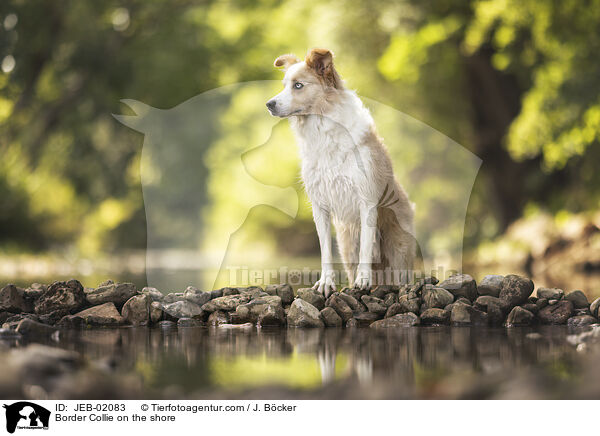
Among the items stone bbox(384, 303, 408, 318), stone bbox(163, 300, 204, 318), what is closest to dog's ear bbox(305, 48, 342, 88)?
stone bbox(384, 303, 408, 318)

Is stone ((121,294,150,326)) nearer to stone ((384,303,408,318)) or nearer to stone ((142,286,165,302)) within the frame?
stone ((142,286,165,302))

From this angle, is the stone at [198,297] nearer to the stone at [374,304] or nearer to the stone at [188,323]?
the stone at [188,323]

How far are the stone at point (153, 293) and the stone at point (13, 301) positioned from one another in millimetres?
702

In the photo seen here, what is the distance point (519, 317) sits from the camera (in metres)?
3.55

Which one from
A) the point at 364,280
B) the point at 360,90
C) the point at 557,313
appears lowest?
the point at 557,313

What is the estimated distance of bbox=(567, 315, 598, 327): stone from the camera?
353 centimetres

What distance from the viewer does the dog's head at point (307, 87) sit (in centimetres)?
367

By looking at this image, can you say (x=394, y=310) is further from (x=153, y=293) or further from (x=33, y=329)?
(x=33, y=329)

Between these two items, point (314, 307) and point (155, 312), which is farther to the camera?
point (155, 312)

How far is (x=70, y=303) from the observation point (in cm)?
369

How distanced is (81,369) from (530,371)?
5.66 feet
